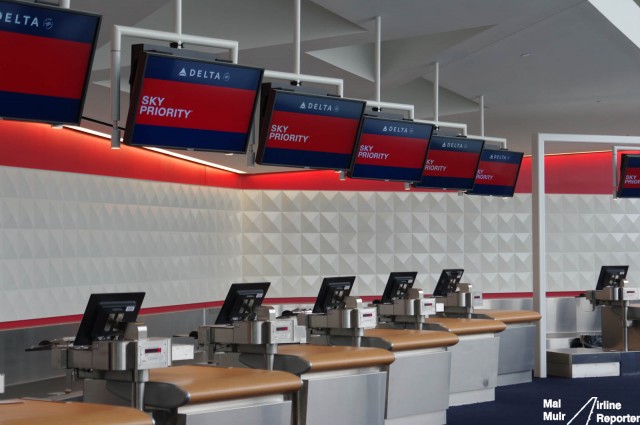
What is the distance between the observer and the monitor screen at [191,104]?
215 inches

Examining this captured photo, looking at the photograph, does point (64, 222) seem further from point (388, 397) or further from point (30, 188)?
point (388, 397)

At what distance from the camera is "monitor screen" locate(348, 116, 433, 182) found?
796 centimetres

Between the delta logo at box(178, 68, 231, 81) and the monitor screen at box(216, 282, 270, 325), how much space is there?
2.08 metres

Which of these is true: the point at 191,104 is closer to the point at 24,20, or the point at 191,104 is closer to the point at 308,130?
the point at 24,20

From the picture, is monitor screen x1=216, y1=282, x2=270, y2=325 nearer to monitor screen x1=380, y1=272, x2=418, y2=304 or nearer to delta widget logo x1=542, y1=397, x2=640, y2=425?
monitor screen x1=380, y1=272, x2=418, y2=304

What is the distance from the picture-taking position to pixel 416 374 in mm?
8594

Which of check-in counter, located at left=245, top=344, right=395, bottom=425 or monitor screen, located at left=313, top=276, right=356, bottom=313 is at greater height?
monitor screen, located at left=313, top=276, right=356, bottom=313

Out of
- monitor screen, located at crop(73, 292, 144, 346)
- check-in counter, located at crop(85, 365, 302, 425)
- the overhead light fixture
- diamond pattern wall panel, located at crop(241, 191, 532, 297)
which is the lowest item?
check-in counter, located at crop(85, 365, 302, 425)

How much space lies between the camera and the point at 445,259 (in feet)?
50.0

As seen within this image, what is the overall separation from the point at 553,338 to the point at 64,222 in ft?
27.7

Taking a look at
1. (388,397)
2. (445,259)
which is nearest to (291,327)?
(388,397)

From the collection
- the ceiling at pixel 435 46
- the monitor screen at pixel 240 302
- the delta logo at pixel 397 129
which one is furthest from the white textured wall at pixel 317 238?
the delta logo at pixel 397 129

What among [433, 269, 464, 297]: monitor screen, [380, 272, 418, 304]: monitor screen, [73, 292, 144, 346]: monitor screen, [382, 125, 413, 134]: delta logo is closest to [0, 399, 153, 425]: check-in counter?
[73, 292, 144, 346]: monitor screen

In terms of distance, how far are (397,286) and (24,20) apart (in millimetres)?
6142
